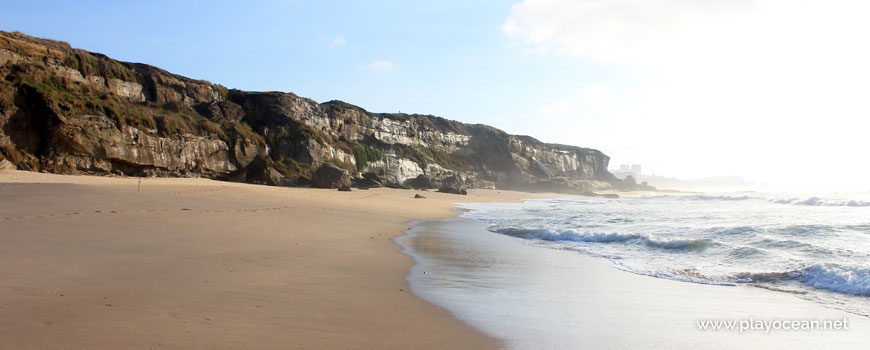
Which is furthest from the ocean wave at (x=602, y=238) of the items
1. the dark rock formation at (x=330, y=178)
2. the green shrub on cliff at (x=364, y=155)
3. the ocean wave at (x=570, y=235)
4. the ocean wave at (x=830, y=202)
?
the green shrub on cliff at (x=364, y=155)

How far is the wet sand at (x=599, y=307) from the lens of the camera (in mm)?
3475

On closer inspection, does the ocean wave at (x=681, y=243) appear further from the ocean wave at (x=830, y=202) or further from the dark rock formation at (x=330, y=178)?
the dark rock formation at (x=330, y=178)

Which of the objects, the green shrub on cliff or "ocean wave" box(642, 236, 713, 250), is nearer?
"ocean wave" box(642, 236, 713, 250)

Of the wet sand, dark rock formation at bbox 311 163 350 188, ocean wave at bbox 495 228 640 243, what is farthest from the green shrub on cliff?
the wet sand

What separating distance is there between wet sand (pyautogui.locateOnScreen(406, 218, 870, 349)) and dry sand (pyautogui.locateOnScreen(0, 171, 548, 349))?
1.43 feet

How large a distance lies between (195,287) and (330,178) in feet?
78.9

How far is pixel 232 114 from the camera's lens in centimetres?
3394

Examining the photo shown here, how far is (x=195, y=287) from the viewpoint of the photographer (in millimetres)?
4020

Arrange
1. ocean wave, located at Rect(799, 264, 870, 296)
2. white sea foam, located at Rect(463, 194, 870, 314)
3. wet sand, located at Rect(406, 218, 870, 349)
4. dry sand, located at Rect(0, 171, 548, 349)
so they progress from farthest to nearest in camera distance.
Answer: white sea foam, located at Rect(463, 194, 870, 314)
ocean wave, located at Rect(799, 264, 870, 296)
wet sand, located at Rect(406, 218, 870, 349)
dry sand, located at Rect(0, 171, 548, 349)

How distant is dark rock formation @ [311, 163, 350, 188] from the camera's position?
27500 mm

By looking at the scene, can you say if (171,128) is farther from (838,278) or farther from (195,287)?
(838,278)

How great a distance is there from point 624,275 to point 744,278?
64.8 inches

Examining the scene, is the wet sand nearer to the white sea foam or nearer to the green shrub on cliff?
the white sea foam

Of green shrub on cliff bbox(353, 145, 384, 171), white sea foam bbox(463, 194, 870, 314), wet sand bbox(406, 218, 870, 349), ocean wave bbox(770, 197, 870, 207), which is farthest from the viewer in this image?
green shrub on cliff bbox(353, 145, 384, 171)
